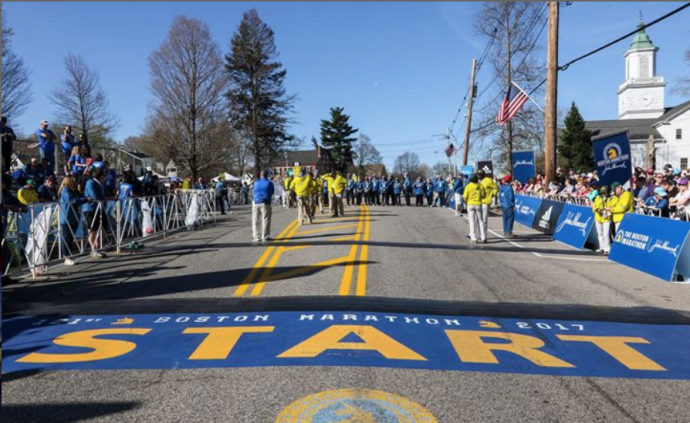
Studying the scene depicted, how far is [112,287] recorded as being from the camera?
8.42m

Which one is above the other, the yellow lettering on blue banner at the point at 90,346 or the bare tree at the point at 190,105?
the bare tree at the point at 190,105

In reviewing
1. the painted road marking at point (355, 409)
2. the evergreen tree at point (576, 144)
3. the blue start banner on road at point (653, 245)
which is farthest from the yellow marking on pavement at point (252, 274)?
the evergreen tree at point (576, 144)

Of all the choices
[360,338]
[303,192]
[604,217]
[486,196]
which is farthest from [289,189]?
[360,338]

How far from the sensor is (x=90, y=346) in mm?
5398

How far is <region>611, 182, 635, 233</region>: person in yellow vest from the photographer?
12.0 metres

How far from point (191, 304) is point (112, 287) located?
2.16 meters

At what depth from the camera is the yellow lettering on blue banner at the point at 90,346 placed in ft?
16.4

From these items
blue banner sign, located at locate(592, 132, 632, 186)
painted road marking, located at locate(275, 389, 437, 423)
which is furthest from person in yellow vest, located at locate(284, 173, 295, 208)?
painted road marking, located at locate(275, 389, 437, 423)

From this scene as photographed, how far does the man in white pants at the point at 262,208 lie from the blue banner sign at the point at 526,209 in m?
9.80

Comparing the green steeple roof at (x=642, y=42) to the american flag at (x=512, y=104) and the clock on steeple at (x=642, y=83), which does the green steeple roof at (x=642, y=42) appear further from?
the american flag at (x=512, y=104)

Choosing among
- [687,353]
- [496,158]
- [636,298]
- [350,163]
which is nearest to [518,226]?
[636,298]

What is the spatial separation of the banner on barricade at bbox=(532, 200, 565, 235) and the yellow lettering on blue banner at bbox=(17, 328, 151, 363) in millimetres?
13408

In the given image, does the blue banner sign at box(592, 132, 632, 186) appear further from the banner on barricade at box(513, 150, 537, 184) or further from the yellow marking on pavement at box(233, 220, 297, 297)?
the banner on barricade at box(513, 150, 537, 184)

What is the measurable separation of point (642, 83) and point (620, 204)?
109 m
